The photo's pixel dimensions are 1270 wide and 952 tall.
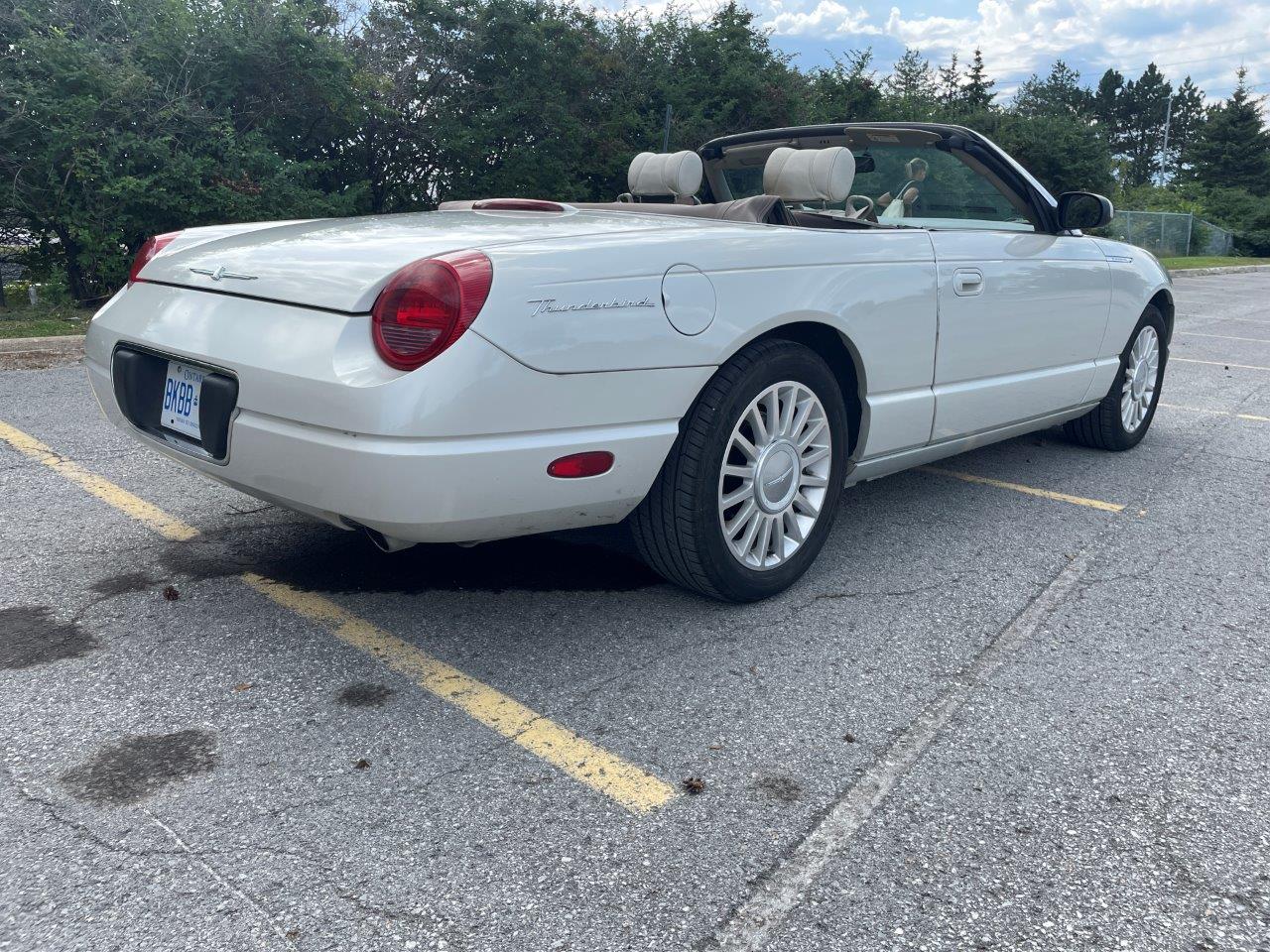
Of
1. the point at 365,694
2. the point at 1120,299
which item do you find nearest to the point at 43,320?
the point at 365,694

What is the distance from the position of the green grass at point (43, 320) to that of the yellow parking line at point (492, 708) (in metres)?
5.66

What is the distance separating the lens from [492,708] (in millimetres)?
2629

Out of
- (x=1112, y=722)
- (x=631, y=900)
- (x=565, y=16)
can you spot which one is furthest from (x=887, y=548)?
(x=565, y=16)

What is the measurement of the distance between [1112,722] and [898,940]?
43.1 inches

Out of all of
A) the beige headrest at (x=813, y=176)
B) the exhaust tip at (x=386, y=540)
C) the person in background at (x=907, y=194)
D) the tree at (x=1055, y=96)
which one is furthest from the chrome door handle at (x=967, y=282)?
the tree at (x=1055, y=96)

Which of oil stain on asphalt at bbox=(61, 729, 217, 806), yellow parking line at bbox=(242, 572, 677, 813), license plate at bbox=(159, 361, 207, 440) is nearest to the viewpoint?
oil stain on asphalt at bbox=(61, 729, 217, 806)

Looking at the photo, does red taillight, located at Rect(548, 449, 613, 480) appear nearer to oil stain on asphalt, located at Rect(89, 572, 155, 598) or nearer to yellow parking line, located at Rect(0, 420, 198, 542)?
oil stain on asphalt, located at Rect(89, 572, 155, 598)

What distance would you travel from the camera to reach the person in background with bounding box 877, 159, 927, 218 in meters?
4.45

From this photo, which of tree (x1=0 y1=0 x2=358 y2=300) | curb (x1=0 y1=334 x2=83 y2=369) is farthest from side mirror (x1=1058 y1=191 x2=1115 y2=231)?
tree (x1=0 y1=0 x2=358 y2=300)

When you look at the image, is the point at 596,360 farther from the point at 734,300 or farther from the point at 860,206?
the point at 860,206

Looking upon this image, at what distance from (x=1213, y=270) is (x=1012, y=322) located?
95.7 ft

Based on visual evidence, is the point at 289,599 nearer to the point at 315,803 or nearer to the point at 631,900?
the point at 315,803

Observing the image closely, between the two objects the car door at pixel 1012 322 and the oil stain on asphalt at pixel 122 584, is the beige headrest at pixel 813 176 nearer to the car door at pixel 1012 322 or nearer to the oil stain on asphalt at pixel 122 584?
the car door at pixel 1012 322

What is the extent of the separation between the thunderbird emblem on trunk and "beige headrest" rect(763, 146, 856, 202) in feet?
5.87
